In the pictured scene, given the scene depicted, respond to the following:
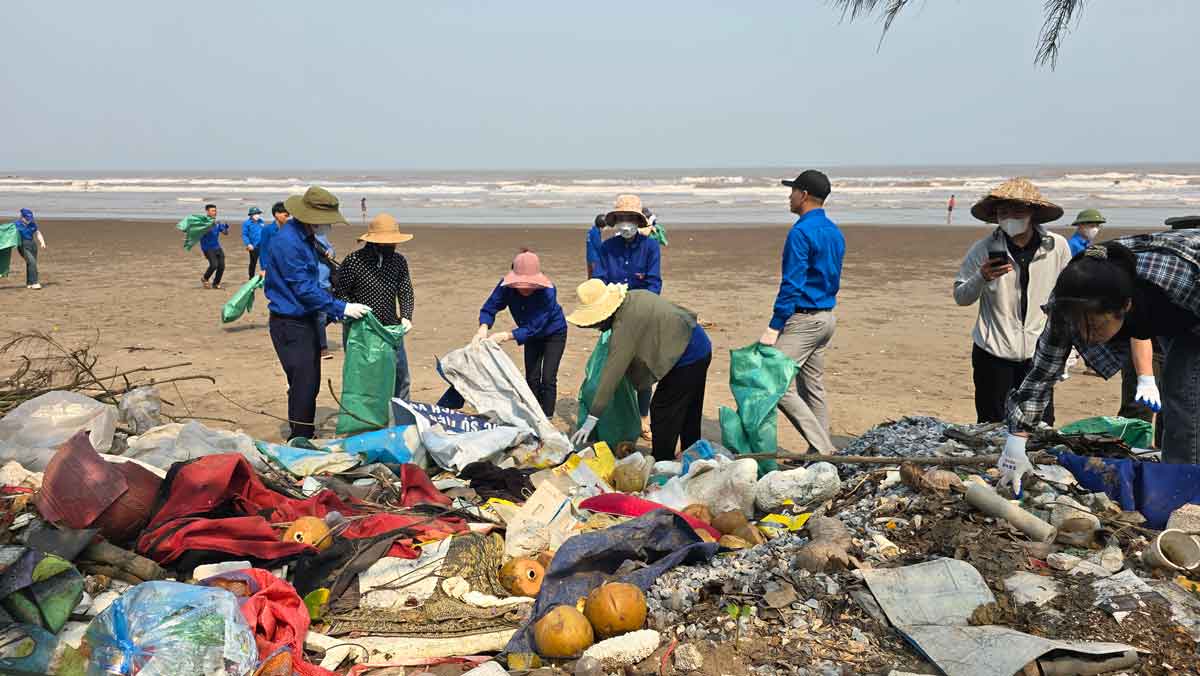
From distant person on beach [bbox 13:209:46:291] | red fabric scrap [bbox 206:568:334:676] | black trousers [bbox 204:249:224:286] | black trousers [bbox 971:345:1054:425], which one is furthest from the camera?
black trousers [bbox 204:249:224:286]

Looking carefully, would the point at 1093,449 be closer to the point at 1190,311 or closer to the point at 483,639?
the point at 1190,311

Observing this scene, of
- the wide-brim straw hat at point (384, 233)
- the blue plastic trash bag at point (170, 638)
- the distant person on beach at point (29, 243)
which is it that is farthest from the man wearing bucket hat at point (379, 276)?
the distant person on beach at point (29, 243)

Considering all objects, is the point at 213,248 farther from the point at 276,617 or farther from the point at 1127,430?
the point at 1127,430

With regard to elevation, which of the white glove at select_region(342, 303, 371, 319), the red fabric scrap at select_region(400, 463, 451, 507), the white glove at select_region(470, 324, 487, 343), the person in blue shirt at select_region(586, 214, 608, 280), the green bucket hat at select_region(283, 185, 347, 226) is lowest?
the red fabric scrap at select_region(400, 463, 451, 507)

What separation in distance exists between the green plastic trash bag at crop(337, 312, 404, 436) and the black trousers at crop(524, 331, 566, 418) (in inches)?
38.8

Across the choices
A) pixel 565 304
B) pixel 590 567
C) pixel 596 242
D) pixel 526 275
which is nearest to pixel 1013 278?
pixel 526 275

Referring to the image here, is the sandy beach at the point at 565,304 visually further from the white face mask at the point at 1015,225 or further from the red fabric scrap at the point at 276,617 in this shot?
the red fabric scrap at the point at 276,617

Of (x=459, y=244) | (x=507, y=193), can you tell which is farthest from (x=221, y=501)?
(x=507, y=193)

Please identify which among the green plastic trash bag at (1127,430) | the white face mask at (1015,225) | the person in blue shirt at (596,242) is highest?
the white face mask at (1015,225)

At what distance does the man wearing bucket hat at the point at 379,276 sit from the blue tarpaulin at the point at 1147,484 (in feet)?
13.1

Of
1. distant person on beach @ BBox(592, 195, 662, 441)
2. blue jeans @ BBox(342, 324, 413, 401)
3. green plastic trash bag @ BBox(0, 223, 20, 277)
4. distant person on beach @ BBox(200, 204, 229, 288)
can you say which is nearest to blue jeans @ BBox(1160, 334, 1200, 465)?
distant person on beach @ BBox(592, 195, 662, 441)

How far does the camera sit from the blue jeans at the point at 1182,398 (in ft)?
11.3

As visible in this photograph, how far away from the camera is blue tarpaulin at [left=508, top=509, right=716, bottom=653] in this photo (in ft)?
10.6

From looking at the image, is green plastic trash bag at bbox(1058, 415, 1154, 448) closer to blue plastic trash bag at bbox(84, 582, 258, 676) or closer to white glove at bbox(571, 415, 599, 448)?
white glove at bbox(571, 415, 599, 448)
